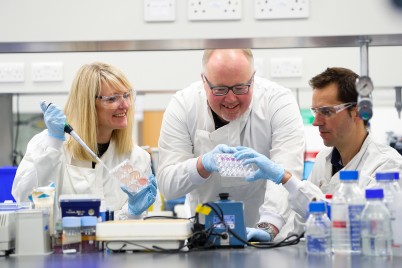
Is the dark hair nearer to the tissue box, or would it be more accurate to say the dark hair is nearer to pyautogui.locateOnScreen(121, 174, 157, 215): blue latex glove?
pyautogui.locateOnScreen(121, 174, 157, 215): blue latex glove

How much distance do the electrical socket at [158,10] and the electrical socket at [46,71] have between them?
→ 2400mm

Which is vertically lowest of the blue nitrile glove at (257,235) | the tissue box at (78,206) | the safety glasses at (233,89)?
the blue nitrile glove at (257,235)

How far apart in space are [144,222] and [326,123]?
42.8 inches

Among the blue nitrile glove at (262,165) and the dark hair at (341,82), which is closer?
the blue nitrile glove at (262,165)

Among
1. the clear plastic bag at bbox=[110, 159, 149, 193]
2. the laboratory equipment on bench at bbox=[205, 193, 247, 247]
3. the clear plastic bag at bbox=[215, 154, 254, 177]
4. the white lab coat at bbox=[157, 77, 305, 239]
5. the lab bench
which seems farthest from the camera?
the white lab coat at bbox=[157, 77, 305, 239]

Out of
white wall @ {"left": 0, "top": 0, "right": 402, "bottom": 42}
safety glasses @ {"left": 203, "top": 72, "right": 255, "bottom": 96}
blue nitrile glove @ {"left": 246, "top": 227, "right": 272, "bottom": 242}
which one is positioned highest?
white wall @ {"left": 0, "top": 0, "right": 402, "bottom": 42}

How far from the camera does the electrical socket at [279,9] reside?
6.39 feet

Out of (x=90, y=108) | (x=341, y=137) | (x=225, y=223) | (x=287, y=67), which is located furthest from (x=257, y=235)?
(x=287, y=67)

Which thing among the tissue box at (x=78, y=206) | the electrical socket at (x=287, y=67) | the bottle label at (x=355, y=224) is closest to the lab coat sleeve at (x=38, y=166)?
the tissue box at (x=78, y=206)

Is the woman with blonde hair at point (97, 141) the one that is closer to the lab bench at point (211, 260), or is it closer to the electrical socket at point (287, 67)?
the lab bench at point (211, 260)

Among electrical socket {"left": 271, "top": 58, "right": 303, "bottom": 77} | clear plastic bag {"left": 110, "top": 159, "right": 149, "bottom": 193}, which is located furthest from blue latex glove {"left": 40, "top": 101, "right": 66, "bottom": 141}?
electrical socket {"left": 271, "top": 58, "right": 303, "bottom": 77}

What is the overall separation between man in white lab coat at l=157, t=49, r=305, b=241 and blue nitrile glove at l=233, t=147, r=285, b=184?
0.93ft

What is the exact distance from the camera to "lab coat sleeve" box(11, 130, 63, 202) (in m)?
2.59

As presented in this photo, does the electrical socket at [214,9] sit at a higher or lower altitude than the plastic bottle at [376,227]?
higher
